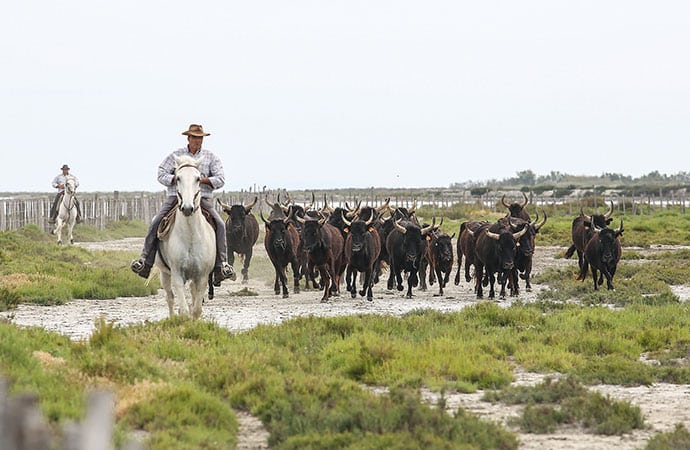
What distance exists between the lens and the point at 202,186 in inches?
556

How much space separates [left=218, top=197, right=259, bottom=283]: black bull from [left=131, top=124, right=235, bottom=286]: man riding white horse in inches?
403

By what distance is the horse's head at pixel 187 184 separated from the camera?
13.0 metres

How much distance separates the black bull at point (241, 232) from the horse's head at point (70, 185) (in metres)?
10.1

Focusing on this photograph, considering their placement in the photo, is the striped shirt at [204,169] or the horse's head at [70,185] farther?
the horse's head at [70,185]

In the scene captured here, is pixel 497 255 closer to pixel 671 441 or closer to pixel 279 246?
pixel 279 246

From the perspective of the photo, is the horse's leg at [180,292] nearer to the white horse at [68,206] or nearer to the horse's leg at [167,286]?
the horse's leg at [167,286]

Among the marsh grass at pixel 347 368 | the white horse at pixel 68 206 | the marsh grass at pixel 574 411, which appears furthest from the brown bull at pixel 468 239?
the white horse at pixel 68 206

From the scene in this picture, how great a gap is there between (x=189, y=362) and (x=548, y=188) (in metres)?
90.2

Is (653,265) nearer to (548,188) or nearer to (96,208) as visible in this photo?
(96,208)

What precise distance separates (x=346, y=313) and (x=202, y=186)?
193 inches

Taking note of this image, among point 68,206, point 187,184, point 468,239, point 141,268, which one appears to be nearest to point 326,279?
point 468,239

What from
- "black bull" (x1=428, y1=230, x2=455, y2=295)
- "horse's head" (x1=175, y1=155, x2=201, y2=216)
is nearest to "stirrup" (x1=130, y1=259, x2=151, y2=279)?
"horse's head" (x1=175, y1=155, x2=201, y2=216)

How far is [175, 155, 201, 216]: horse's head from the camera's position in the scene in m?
13.0

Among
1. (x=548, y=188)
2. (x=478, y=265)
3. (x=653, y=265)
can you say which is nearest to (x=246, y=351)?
(x=478, y=265)
